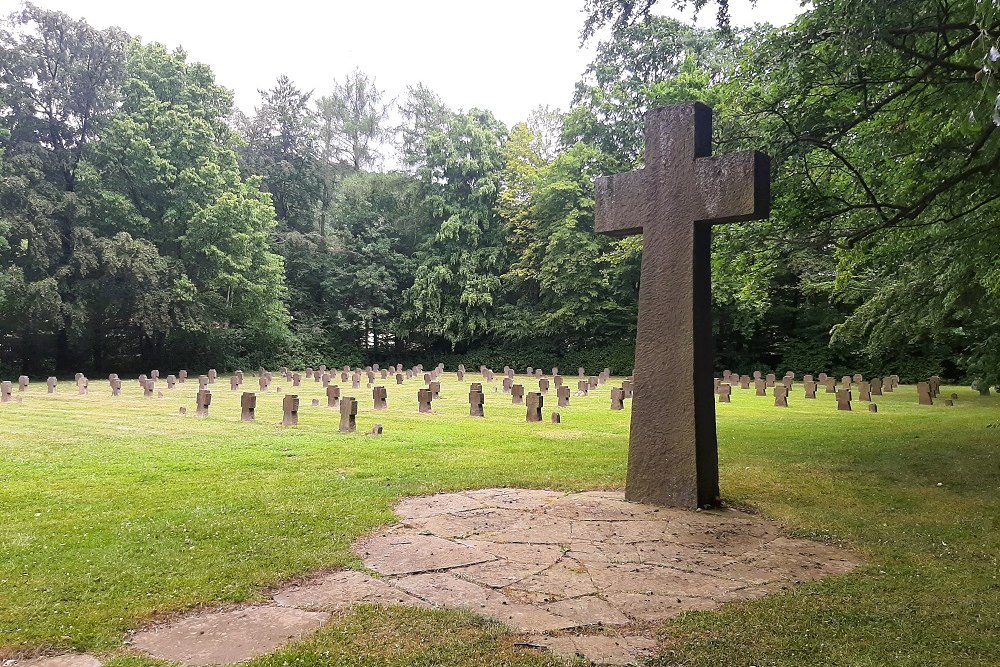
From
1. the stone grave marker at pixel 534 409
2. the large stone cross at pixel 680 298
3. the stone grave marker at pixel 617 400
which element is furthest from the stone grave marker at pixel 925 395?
the large stone cross at pixel 680 298

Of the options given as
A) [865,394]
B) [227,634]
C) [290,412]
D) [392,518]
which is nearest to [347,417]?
[290,412]

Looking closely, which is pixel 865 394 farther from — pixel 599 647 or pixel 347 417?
pixel 599 647

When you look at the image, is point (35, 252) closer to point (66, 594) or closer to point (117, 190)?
point (117, 190)

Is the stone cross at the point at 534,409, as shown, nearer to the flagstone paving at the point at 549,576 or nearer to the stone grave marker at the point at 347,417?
the stone grave marker at the point at 347,417

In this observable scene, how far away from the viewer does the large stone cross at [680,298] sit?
5.85 metres

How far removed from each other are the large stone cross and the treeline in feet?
5.73

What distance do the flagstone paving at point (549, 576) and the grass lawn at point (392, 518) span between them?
0.58 ft

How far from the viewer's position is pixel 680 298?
237 inches

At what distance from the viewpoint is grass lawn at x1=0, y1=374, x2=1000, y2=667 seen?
10.7 ft

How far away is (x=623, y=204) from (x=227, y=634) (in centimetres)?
499

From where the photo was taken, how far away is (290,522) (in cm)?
554

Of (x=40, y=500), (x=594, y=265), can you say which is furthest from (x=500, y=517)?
(x=594, y=265)

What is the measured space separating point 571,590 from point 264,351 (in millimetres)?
35641

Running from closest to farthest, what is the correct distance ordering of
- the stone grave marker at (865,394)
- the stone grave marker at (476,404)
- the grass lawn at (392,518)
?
1. the grass lawn at (392,518)
2. the stone grave marker at (476,404)
3. the stone grave marker at (865,394)
